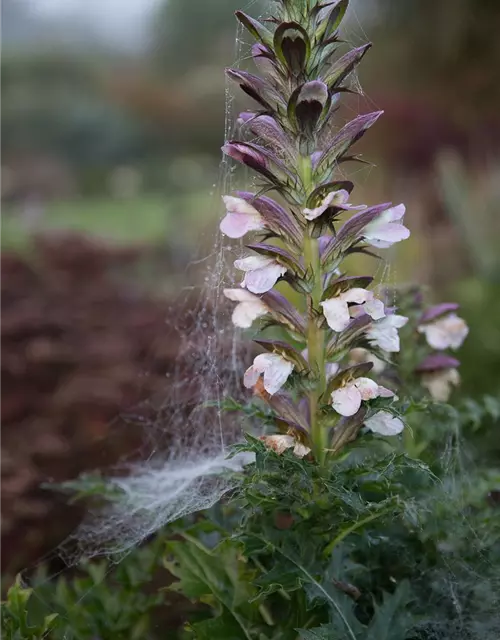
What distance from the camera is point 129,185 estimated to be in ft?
16.1

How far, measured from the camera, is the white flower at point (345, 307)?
69 centimetres

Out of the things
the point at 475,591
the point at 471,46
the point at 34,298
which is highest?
the point at 471,46

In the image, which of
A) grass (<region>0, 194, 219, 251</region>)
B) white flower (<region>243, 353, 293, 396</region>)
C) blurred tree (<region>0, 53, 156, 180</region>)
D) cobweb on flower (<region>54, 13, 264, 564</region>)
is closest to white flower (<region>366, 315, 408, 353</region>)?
white flower (<region>243, 353, 293, 396</region>)

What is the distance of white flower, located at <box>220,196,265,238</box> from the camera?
0.72 meters

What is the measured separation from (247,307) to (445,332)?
1.38ft

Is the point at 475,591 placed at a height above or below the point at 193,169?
below

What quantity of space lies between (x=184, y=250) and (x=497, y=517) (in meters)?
2.66

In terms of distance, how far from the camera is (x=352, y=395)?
0.70 meters

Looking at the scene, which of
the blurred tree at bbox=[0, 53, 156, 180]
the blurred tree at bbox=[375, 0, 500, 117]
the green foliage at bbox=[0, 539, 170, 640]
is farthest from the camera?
the blurred tree at bbox=[0, 53, 156, 180]

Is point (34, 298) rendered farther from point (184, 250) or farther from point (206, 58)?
point (206, 58)

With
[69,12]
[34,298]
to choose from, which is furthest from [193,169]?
[34,298]

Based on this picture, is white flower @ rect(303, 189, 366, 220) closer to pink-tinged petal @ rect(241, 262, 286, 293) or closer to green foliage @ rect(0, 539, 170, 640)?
pink-tinged petal @ rect(241, 262, 286, 293)

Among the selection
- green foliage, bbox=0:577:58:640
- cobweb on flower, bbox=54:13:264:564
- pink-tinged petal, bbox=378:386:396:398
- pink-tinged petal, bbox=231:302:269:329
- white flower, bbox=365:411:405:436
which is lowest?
green foliage, bbox=0:577:58:640

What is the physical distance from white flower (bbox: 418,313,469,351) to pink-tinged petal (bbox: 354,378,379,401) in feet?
1.13
